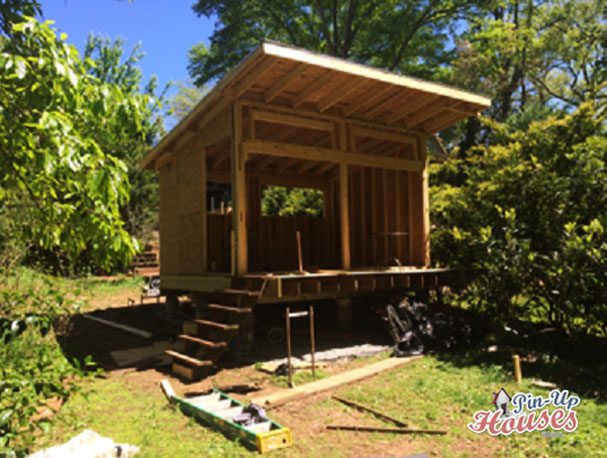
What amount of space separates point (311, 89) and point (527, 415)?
580 cm

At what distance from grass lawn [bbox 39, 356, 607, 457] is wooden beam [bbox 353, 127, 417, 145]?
501cm

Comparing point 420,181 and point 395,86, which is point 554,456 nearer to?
point 395,86

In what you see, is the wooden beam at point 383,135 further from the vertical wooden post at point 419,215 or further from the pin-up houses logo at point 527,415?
the pin-up houses logo at point 527,415

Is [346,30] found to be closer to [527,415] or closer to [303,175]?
[303,175]

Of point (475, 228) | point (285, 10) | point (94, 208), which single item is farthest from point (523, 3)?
point (94, 208)

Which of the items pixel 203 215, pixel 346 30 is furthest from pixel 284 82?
pixel 346 30

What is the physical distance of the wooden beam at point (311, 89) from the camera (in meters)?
7.77

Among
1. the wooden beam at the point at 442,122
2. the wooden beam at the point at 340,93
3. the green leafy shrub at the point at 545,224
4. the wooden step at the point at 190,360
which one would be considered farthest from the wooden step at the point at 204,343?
the wooden beam at the point at 442,122

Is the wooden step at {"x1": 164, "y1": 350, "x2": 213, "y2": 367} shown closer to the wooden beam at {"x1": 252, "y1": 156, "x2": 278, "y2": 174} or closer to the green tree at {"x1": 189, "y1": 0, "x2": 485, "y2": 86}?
the wooden beam at {"x1": 252, "y1": 156, "x2": 278, "y2": 174}

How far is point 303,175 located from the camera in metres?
12.6

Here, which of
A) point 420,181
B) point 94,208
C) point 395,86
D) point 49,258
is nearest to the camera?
point 94,208

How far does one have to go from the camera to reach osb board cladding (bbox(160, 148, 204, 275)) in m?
9.50

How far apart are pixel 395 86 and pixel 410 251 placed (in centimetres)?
378

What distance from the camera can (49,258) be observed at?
18.1m
